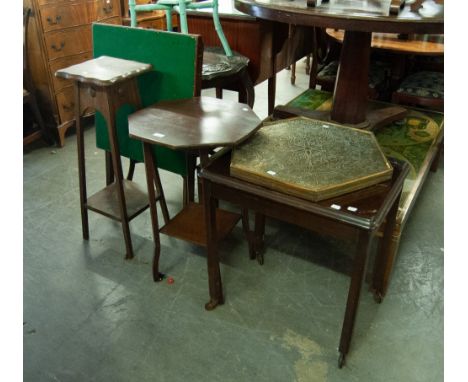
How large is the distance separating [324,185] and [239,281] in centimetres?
83

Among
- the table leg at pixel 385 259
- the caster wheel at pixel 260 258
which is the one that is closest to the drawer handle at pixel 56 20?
the caster wheel at pixel 260 258

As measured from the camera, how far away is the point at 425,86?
272cm

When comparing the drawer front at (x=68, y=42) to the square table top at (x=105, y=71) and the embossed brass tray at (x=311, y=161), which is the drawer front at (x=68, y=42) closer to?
the square table top at (x=105, y=71)

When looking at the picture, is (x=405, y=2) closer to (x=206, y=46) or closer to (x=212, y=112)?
(x=212, y=112)

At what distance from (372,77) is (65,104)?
225cm

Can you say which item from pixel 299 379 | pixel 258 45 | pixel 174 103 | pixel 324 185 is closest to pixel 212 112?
pixel 174 103

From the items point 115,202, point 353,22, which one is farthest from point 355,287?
point 115,202

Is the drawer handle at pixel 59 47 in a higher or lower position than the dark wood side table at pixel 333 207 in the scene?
higher

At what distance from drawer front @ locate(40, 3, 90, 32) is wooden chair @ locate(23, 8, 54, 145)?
4.3 inches

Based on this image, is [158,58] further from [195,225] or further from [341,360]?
[341,360]

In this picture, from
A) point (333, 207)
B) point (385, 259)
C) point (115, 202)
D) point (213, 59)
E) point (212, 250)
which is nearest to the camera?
point (333, 207)

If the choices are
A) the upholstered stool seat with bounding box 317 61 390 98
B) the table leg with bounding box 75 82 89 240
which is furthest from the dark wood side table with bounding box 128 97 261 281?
the upholstered stool seat with bounding box 317 61 390 98

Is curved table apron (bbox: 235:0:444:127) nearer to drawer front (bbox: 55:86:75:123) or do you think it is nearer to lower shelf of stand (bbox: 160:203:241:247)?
lower shelf of stand (bbox: 160:203:241:247)

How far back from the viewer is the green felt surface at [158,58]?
1.75 meters
